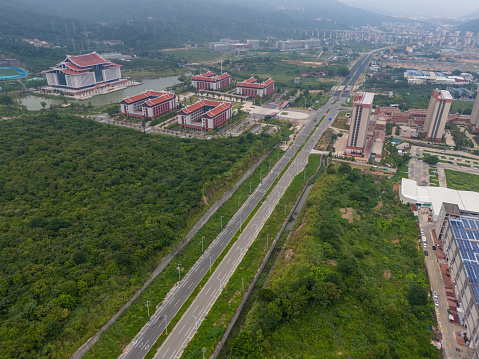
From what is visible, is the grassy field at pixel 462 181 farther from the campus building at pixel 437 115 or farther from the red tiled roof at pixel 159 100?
the red tiled roof at pixel 159 100

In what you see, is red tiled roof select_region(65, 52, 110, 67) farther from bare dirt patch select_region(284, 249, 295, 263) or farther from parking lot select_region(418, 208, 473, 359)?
parking lot select_region(418, 208, 473, 359)

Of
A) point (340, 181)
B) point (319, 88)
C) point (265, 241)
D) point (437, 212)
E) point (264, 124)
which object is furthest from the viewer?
point (319, 88)

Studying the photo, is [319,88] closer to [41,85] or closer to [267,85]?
[267,85]

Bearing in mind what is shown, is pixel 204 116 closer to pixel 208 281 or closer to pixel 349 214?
pixel 349 214

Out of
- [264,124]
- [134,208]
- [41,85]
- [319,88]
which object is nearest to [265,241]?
[134,208]

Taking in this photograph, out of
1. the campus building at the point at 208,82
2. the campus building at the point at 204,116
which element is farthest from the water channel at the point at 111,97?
the campus building at the point at 204,116

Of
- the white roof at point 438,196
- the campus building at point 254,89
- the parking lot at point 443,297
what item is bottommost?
the parking lot at point 443,297
